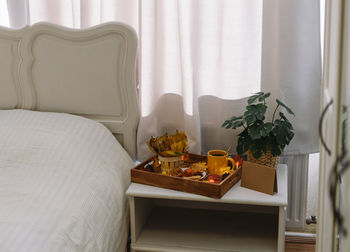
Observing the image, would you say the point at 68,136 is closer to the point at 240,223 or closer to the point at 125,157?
the point at 125,157

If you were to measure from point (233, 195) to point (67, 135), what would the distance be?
2.39 ft

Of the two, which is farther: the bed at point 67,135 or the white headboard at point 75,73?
the white headboard at point 75,73

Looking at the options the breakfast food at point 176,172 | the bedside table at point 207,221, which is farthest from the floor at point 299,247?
the breakfast food at point 176,172

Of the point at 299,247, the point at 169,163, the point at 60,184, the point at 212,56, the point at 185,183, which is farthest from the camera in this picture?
the point at 299,247

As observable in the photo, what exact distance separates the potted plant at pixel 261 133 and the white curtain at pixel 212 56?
0.17 m

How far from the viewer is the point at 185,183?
197cm

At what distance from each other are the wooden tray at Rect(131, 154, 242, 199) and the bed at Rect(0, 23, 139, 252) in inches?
4.1

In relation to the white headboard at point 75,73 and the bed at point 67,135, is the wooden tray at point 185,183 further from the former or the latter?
the white headboard at point 75,73

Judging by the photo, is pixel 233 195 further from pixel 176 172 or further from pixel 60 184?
pixel 60 184

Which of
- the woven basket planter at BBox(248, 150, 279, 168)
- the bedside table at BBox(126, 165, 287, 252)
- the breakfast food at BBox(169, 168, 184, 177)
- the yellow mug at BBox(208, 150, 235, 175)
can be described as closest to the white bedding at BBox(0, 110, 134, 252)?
the bedside table at BBox(126, 165, 287, 252)

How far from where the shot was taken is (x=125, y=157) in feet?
7.43

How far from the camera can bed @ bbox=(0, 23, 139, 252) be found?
168 centimetres

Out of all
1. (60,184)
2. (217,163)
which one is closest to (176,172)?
(217,163)

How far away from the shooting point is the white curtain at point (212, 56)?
2166 millimetres
